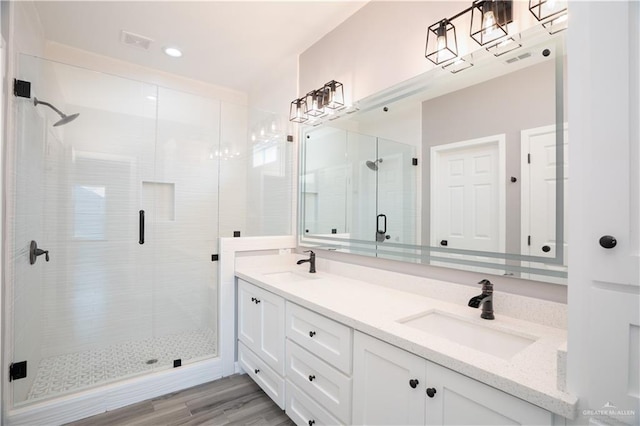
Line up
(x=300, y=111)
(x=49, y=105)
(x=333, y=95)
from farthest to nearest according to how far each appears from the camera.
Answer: (x=300, y=111) → (x=333, y=95) → (x=49, y=105)

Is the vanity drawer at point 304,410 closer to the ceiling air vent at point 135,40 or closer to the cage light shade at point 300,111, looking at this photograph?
the cage light shade at point 300,111

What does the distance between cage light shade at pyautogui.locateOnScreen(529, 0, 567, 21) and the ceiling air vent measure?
2694 mm

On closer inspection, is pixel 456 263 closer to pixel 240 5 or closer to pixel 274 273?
pixel 274 273

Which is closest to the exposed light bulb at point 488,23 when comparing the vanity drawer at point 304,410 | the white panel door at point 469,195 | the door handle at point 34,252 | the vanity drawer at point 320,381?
the white panel door at point 469,195

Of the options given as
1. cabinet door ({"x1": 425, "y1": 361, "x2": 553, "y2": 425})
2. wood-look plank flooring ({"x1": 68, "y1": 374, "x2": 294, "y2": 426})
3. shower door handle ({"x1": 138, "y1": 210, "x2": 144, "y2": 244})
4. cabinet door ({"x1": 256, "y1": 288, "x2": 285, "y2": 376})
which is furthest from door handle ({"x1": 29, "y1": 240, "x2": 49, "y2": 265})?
cabinet door ({"x1": 425, "y1": 361, "x2": 553, "y2": 425})

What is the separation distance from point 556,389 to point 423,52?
1663 millimetres

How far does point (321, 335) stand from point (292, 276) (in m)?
0.97

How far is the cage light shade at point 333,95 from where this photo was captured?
7.52ft

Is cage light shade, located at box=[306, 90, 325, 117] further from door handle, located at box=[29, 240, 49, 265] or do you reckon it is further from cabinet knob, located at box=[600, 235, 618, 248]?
door handle, located at box=[29, 240, 49, 265]

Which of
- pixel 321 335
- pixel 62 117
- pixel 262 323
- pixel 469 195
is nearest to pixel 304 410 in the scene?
pixel 321 335

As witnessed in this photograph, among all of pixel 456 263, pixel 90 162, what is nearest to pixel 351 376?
pixel 456 263

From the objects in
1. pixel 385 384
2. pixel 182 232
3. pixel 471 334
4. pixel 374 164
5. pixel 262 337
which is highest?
pixel 374 164

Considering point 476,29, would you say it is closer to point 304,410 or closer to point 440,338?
point 440,338

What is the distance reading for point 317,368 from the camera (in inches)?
58.7
